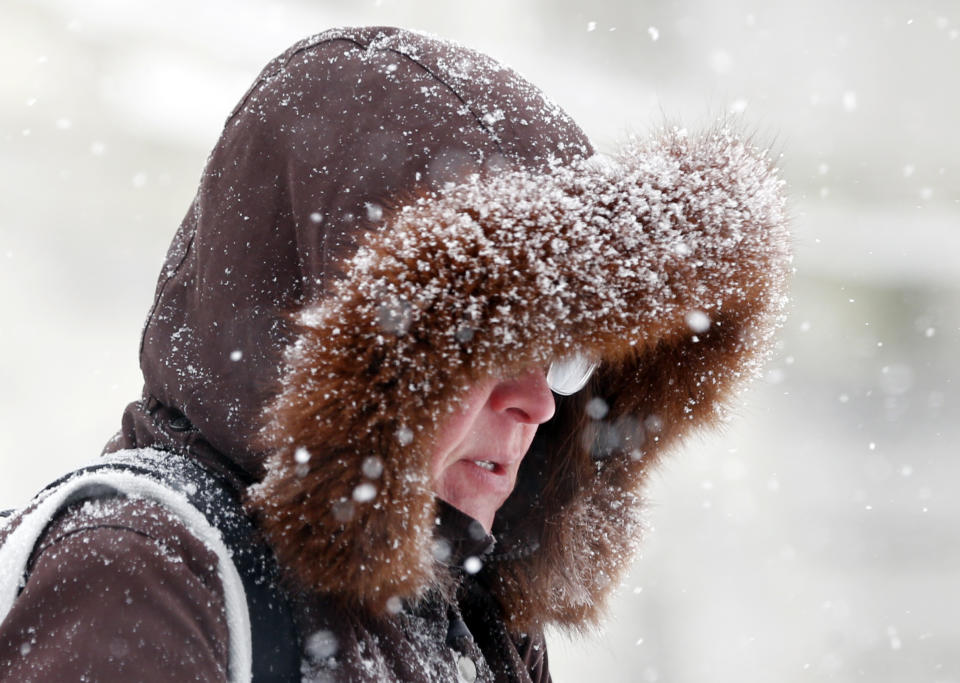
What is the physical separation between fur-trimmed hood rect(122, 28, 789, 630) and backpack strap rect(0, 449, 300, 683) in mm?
32

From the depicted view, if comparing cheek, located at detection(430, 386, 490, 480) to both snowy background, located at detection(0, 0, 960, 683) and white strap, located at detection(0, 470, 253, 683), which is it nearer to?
white strap, located at detection(0, 470, 253, 683)

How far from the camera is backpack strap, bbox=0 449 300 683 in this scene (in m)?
0.79

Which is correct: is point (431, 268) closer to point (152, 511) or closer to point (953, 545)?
point (152, 511)

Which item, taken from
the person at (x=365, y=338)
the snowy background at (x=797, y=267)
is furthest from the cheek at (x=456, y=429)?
the snowy background at (x=797, y=267)

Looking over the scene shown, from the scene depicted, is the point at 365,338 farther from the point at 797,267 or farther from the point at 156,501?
the point at 797,267

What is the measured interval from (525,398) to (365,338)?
32 cm

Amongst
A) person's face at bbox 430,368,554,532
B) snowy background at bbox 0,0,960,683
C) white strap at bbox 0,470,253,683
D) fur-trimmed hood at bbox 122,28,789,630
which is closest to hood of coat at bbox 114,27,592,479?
fur-trimmed hood at bbox 122,28,789,630

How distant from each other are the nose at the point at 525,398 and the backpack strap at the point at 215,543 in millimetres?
365

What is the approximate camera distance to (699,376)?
137cm

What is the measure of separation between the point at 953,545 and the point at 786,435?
1139mm

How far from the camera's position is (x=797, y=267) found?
4277mm

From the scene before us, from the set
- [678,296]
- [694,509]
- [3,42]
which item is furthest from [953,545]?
[3,42]

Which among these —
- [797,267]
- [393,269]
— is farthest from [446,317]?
[797,267]

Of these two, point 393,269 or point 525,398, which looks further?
point 525,398
